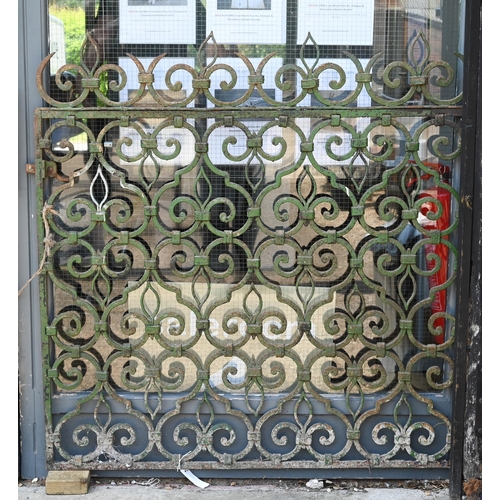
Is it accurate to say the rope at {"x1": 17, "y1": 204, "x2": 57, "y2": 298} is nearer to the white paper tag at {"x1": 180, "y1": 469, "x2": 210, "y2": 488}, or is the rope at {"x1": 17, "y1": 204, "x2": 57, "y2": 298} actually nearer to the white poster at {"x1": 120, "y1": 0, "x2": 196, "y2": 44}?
the white poster at {"x1": 120, "y1": 0, "x2": 196, "y2": 44}

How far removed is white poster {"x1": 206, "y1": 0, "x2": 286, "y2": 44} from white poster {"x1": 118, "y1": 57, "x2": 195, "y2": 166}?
223 millimetres

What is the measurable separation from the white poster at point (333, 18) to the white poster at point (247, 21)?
0.11m

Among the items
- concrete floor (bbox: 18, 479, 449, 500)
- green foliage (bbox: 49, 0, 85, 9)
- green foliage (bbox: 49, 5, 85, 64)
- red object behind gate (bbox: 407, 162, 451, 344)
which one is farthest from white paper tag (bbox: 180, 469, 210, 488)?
green foliage (bbox: 49, 0, 85, 9)

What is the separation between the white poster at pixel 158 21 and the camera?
3.54 m

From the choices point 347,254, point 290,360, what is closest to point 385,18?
point 347,254

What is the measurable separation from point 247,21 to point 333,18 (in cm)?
43

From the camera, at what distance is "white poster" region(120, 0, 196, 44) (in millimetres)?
3543

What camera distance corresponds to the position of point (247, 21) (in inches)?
140

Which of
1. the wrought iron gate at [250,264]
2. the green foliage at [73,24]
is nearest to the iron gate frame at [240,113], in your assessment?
the wrought iron gate at [250,264]

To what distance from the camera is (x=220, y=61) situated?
11.7ft

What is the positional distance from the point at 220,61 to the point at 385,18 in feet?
2.80

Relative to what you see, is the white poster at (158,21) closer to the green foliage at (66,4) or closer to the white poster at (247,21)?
the white poster at (247,21)

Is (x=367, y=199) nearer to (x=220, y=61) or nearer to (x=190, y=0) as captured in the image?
(x=220, y=61)

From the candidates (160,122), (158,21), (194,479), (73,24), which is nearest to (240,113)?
(160,122)
